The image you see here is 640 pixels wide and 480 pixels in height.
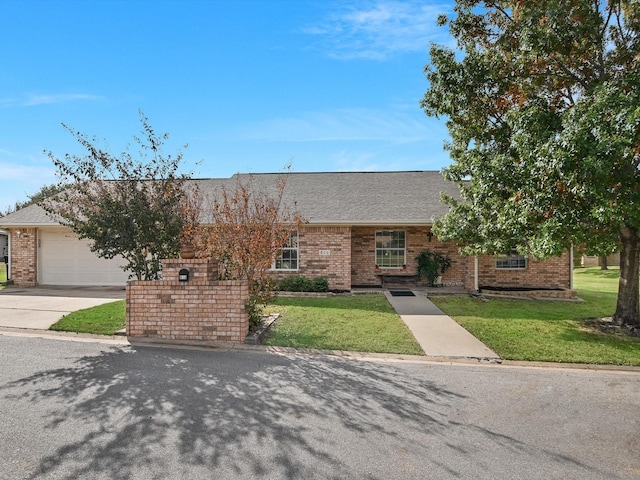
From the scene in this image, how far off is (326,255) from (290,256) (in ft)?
4.64

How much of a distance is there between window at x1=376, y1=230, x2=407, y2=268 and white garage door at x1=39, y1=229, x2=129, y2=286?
10.9 metres

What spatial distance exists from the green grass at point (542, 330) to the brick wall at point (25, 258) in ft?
52.5

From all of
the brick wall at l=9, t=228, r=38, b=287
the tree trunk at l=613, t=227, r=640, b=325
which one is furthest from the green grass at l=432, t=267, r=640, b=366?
the brick wall at l=9, t=228, r=38, b=287

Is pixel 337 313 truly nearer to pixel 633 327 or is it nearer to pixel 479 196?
pixel 479 196

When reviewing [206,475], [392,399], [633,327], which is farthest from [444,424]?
[633,327]

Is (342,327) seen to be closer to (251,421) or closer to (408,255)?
(251,421)

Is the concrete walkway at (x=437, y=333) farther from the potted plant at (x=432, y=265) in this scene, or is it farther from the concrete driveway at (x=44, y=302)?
the concrete driveway at (x=44, y=302)

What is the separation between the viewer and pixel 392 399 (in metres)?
4.62

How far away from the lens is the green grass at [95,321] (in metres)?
7.85

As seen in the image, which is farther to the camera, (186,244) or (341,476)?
(186,244)

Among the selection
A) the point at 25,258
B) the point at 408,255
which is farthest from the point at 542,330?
the point at 25,258

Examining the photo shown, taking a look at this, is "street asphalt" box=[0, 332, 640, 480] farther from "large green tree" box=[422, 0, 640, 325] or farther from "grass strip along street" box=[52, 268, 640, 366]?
"large green tree" box=[422, 0, 640, 325]

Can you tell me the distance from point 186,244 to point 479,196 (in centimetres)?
657

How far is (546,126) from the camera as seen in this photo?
7633 mm
